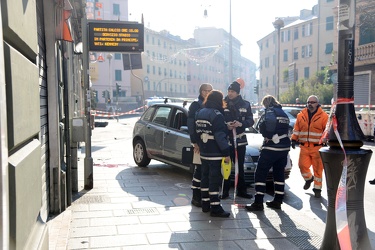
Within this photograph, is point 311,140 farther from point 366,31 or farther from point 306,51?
point 306,51

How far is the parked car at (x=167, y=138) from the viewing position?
8.28m

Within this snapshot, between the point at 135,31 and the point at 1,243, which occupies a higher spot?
the point at 135,31

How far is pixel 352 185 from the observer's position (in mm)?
3703

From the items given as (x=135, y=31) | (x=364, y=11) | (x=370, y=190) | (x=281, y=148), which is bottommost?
(x=370, y=190)

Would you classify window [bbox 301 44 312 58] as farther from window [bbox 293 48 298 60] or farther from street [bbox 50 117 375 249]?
street [bbox 50 117 375 249]

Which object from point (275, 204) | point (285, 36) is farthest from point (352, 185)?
point (285, 36)

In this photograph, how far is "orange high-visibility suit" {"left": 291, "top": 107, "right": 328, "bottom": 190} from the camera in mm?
7602

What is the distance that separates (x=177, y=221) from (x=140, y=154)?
16.0ft

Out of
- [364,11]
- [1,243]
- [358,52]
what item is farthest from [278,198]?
[358,52]

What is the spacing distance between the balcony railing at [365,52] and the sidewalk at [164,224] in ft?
73.5

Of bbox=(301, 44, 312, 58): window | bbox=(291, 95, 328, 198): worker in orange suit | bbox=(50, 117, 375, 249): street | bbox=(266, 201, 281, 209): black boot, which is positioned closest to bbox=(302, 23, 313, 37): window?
bbox=(301, 44, 312, 58): window

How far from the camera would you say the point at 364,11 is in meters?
23.5

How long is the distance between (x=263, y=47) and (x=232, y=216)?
247 ft

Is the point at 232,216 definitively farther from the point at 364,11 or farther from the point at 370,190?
the point at 364,11
